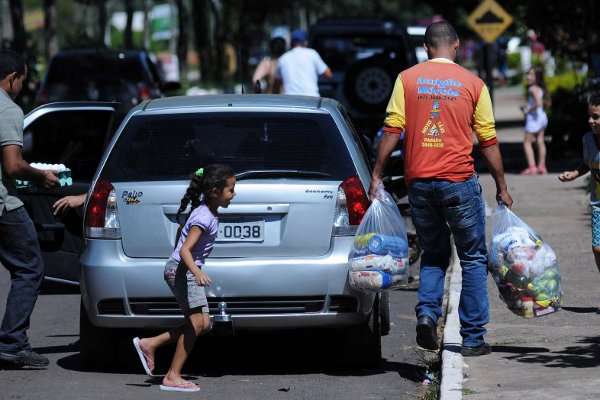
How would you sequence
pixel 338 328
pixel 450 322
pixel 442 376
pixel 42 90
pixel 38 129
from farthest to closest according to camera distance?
pixel 42 90
pixel 38 129
pixel 450 322
pixel 338 328
pixel 442 376

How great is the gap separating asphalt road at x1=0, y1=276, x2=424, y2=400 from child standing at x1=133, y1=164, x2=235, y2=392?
0.96 feet

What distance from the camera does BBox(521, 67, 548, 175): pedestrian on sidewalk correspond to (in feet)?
68.1

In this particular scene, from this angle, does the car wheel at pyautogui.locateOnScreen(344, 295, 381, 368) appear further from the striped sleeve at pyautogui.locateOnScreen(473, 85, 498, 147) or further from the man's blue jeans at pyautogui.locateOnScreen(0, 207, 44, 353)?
the man's blue jeans at pyautogui.locateOnScreen(0, 207, 44, 353)

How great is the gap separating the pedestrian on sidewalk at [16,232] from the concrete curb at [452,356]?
95.1 inches

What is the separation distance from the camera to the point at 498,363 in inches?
324

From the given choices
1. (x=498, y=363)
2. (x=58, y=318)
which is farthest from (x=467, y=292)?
(x=58, y=318)

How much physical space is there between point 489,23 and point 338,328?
16.4m

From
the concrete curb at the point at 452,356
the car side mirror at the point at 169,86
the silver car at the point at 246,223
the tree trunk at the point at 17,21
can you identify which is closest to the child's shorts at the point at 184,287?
the silver car at the point at 246,223

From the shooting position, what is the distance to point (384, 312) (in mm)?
9180

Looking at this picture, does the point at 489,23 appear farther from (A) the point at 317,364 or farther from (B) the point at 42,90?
(A) the point at 317,364

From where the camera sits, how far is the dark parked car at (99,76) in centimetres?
2120

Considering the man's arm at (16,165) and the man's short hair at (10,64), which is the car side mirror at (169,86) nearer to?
the man's short hair at (10,64)

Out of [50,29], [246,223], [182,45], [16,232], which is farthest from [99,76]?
[182,45]

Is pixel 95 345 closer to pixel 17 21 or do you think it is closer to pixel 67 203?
pixel 67 203
